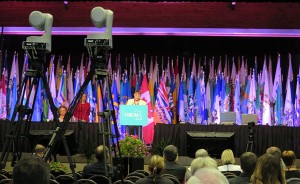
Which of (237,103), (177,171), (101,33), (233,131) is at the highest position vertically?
(101,33)

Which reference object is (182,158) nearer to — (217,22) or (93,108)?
(93,108)

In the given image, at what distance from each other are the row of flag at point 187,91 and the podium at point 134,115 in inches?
73.3

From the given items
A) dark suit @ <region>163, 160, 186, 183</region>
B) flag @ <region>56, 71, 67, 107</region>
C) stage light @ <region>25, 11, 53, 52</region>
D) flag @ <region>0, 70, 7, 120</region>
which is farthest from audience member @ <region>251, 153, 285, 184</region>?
flag @ <region>0, 70, 7, 120</region>

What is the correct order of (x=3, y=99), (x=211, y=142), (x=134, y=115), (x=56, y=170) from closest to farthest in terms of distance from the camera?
(x=56, y=170) → (x=211, y=142) → (x=134, y=115) → (x=3, y=99)

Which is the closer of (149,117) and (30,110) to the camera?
(30,110)

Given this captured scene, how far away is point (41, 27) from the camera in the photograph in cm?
528

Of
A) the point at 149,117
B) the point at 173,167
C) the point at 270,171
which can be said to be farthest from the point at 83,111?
the point at 270,171

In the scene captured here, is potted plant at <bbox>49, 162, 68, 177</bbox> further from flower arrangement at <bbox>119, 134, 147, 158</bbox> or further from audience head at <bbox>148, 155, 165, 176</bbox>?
audience head at <bbox>148, 155, 165, 176</bbox>

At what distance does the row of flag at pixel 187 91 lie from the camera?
13.4 meters

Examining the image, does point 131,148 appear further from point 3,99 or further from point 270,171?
point 3,99

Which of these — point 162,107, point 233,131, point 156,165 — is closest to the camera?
point 156,165

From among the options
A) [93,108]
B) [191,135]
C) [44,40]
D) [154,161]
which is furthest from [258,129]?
[44,40]

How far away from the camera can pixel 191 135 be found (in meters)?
10.7

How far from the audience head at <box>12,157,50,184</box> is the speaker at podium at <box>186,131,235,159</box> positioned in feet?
27.2
